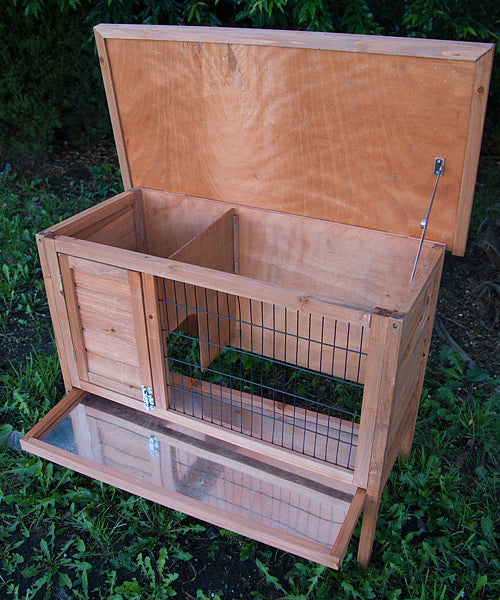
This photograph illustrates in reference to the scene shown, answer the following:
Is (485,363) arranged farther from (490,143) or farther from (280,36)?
(490,143)

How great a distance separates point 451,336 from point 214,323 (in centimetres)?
152

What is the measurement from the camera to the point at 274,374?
237 cm

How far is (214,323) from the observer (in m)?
2.56

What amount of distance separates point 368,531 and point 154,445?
2.74ft

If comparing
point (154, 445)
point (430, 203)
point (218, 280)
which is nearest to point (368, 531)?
point (154, 445)

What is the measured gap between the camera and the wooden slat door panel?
2090 millimetres

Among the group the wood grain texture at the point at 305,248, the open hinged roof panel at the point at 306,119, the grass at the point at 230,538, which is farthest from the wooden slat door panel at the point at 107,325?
the open hinged roof panel at the point at 306,119

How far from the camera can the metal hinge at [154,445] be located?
7.44 feet

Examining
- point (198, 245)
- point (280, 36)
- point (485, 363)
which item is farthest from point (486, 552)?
point (280, 36)

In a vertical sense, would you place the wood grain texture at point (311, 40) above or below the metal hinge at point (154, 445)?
above

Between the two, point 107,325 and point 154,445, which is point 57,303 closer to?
point 107,325

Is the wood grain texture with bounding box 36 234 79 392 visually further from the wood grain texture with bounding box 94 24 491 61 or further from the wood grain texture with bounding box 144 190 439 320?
the wood grain texture with bounding box 94 24 491 61

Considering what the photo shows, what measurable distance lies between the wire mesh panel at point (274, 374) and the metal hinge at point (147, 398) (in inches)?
3.2

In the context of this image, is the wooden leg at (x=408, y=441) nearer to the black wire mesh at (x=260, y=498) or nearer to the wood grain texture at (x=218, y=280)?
the black wire mesh at (x=260, y=498)
